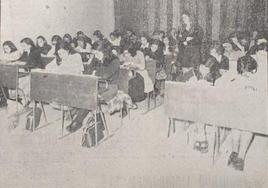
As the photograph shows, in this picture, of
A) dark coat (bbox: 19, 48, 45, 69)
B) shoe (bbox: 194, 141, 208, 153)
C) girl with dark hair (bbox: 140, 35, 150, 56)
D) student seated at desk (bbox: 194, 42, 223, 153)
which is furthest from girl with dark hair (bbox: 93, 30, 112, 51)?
shoe (bbox: 194, 141, 208, 153)

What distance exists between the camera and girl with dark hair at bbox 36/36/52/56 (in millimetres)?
1607

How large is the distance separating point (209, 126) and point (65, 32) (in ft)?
1.86

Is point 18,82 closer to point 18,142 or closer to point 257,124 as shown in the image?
point 18,142

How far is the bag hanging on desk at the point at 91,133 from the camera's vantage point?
A: 1.60 meters

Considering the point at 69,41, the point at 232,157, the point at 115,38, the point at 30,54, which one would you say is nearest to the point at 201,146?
the point at 232,157

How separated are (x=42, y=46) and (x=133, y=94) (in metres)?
0.36

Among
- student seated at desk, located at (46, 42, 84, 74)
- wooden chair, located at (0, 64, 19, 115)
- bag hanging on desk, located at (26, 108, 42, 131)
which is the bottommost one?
bag hanging on desk, located at (26, 108, 42, 131)

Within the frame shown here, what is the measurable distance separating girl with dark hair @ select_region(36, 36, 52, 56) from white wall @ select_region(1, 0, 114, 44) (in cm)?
2

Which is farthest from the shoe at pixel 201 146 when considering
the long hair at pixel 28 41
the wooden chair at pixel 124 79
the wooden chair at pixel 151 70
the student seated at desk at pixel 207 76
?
the long hair at pixel 28 41

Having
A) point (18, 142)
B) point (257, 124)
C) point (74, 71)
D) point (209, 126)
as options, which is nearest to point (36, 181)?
point (18, 142)

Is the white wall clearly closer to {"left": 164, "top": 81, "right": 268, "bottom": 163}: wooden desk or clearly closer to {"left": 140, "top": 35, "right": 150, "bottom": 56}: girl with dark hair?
{"left": 140, "top": 35, "right": 150, "bottom": 56}: girl with dark hair

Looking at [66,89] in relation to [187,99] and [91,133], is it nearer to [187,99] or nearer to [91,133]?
[91,133]

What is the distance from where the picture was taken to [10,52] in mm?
1639

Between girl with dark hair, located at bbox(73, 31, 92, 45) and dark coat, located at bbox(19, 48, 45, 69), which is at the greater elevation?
girl with dark hair, located at bbox(73, 31, 92, 45)
